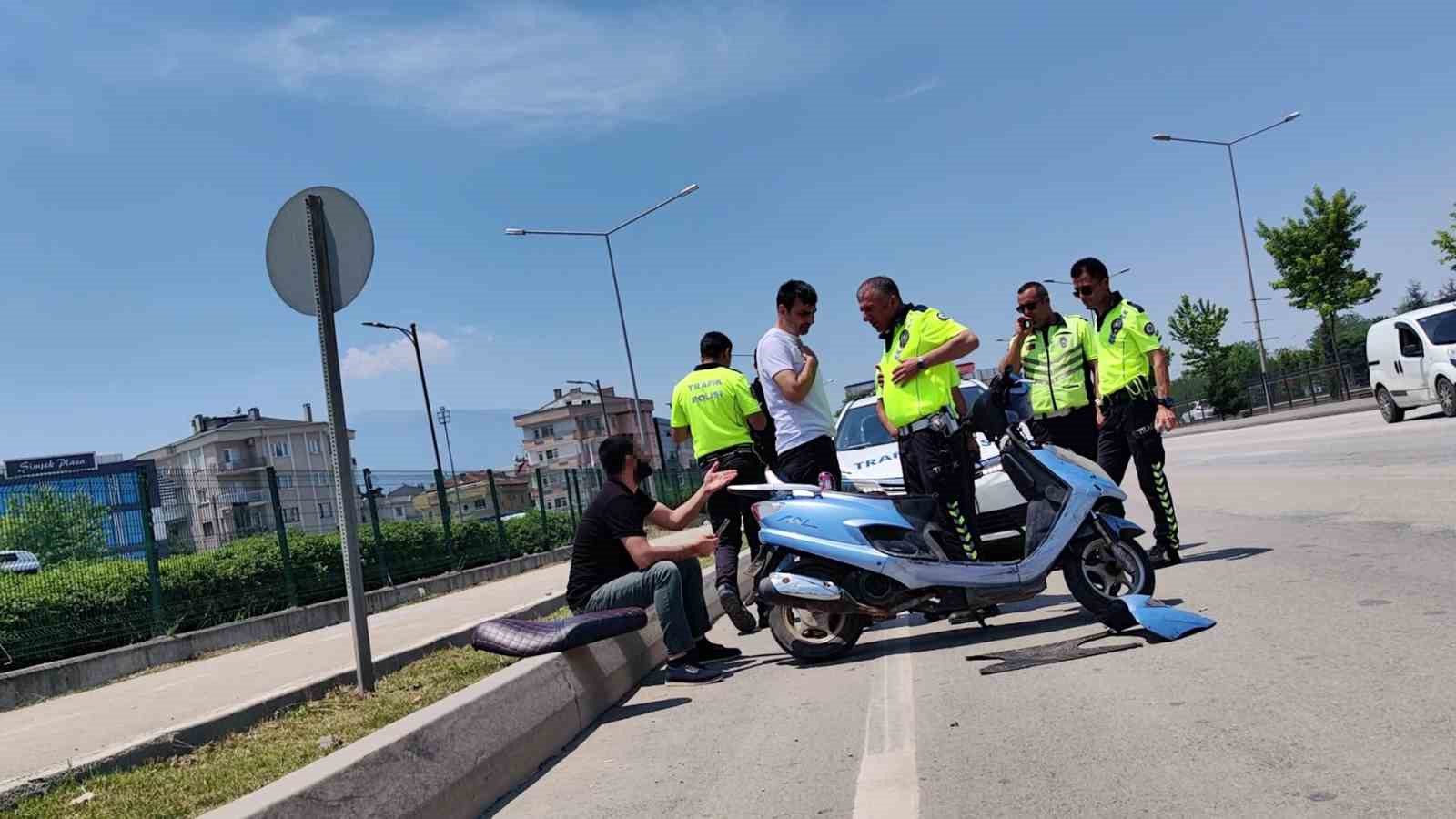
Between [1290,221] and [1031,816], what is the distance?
42833 millimetres

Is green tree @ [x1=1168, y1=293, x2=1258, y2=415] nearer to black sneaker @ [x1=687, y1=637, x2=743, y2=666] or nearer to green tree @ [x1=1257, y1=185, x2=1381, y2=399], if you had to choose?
green tree @ [x1=1257, y1=185, x2=1381, y2=399]

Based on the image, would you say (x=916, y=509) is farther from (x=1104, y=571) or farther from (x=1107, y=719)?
(x=1107, y=719)

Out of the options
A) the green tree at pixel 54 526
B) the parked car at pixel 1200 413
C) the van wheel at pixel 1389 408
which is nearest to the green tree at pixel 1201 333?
the parked car at pixel 1200 413

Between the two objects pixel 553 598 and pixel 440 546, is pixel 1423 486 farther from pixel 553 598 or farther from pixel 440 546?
pixel 440 546

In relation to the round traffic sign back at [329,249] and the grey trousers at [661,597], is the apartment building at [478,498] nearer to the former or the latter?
the round traffic sign back at [329,249]

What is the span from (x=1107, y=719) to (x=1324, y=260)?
1619 inches

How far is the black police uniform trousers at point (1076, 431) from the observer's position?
29.3 ft

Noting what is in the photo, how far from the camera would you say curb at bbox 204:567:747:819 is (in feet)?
12.2

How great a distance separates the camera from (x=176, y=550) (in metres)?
12.8

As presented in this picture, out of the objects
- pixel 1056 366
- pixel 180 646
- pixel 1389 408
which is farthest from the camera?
pixel 1389 408

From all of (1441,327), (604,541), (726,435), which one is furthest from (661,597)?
(1441,327)

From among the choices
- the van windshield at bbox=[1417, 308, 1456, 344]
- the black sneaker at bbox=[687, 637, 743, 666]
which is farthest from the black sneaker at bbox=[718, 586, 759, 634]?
the van windshield at bbox=[1417, 308, 1456, 344]

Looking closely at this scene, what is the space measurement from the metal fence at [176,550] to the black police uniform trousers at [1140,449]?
7.05 meters

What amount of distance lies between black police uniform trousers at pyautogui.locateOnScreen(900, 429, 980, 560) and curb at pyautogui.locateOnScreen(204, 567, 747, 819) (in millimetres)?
2078
